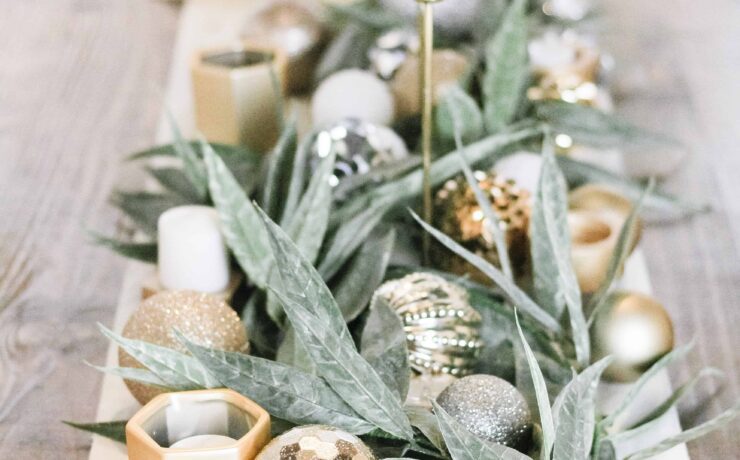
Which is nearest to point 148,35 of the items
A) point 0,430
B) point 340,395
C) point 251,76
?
point 251,76

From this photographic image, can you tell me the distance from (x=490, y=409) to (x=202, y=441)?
0.18 m

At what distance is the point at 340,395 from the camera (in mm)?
534

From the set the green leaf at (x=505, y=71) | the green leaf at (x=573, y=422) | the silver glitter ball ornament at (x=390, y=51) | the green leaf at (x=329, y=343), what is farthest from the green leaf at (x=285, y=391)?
the silver glitter ball ornament at (x=390, y=51)

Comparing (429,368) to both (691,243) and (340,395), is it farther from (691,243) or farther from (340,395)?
(691,243)

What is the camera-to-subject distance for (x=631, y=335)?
0.69m

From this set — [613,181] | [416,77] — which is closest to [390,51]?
[416,77]

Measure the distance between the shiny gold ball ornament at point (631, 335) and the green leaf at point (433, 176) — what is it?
201 mm

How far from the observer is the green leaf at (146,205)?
0.83m

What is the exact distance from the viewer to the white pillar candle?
0.71m

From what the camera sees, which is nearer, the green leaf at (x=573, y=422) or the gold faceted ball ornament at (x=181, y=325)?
the green leaf at (x=573, y=422)

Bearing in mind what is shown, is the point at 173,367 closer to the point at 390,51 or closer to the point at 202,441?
the point at 202,441

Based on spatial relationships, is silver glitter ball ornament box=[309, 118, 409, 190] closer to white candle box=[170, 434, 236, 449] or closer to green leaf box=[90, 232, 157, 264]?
green leaf box=[90, 232, 157, 264]

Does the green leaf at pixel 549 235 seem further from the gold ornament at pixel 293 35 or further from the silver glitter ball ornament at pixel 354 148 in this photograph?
the gold ornament at pixel 293 35

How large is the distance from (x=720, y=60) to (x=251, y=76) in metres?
0.69
